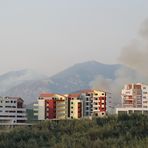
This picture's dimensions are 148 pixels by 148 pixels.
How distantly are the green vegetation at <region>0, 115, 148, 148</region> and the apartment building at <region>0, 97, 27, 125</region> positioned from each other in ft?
29.2

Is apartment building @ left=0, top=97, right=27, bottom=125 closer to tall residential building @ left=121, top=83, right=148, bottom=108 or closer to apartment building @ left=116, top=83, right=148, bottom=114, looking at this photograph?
apartment building @ left=116, top=83, right=148, bottom=114

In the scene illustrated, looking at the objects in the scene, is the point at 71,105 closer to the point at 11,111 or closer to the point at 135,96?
the point at 11,111

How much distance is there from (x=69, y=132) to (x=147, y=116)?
4792mm

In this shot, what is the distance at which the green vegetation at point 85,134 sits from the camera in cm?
1856

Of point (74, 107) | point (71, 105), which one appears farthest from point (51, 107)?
point (74, 107)

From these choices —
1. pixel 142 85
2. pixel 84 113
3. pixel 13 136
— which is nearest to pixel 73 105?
pixel 84 113

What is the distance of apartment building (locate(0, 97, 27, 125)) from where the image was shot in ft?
104

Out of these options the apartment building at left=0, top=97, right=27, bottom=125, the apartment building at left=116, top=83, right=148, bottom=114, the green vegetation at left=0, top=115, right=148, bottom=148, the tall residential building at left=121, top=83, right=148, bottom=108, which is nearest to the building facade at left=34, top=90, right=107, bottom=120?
the apartment building at left=0, top=97, right=27, bottom=125

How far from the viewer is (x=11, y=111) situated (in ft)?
106

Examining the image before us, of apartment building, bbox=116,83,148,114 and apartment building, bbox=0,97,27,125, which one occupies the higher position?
apartment building, bbox=116,83,148,114

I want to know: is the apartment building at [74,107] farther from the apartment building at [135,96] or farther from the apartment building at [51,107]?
the apartment building at [135,96]

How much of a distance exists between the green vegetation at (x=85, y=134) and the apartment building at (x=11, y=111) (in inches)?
350

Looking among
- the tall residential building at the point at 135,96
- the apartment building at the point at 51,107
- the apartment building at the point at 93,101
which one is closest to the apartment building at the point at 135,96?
the tall residential building at the point at 135,96

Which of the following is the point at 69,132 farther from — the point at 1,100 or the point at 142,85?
the point at 142,85
